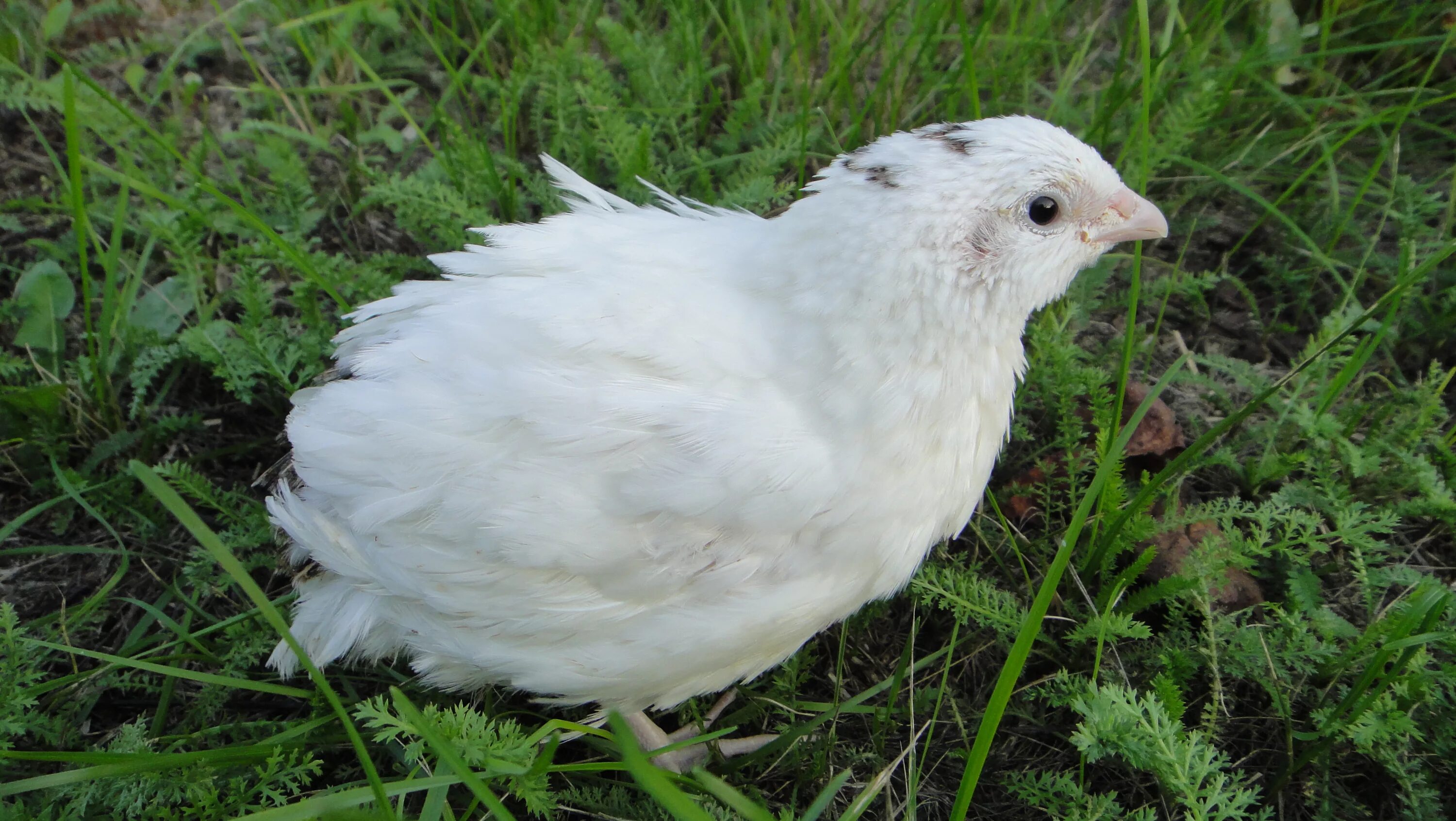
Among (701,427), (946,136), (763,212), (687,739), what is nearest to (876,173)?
(946,136)

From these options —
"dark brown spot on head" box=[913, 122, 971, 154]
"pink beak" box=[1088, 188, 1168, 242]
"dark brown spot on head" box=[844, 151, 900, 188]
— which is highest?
"dark brown spot on head" box=[913, 122, 971, 154]

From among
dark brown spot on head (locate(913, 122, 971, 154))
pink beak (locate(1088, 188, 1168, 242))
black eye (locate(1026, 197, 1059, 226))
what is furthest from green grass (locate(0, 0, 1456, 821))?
dark brown spot on head (locate(913, 122, 971, 154))

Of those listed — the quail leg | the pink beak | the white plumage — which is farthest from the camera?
the quail leg

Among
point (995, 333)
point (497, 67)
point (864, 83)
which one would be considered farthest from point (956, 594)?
point (497, 67)

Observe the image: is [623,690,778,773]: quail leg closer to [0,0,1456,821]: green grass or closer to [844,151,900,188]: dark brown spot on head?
[0,0,1456,821]: green grass

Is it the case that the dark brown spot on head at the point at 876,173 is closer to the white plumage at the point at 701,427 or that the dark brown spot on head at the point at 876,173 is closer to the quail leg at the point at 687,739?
the white plumage at the point at 701,427

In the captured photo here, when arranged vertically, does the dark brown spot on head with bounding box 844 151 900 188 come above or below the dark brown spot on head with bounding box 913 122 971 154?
below

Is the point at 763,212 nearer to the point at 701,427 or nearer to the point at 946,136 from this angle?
the point at 946,136

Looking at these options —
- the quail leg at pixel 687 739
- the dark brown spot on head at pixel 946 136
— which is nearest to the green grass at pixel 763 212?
the quail leg at pixel 687 739
